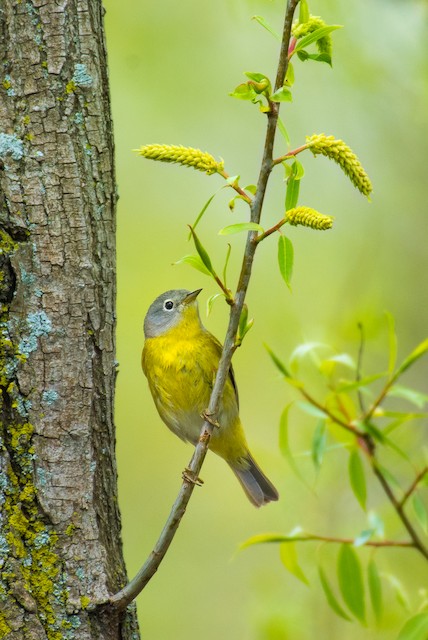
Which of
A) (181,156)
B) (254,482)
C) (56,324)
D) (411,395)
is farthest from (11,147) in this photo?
(254,482)

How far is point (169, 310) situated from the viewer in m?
4.79

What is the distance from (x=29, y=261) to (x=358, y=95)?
4075mm

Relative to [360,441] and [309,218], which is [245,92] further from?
[360,441]

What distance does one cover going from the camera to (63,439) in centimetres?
253

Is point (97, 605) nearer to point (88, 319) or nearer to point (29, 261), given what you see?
point (88, 319)

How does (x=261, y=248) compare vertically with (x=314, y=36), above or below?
above

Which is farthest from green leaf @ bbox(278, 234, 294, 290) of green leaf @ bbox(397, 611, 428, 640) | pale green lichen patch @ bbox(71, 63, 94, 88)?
pale green lichen patch @ bbox(71, 63, 94, 88)

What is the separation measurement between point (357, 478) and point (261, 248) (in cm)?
504

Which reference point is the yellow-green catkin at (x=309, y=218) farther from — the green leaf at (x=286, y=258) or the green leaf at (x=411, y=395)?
the green leaf at (x=411, y=395)

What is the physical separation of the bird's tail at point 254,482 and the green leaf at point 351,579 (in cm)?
267

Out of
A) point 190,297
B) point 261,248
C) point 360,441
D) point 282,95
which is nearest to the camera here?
point 282,95

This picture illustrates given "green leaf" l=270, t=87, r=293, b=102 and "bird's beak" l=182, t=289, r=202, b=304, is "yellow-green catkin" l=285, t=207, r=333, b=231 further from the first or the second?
"bird's beak" l=182, t=289, r=202, b=304

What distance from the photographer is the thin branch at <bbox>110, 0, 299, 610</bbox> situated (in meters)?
1.96

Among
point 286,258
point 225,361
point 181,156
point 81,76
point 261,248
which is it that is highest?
point 261,248
